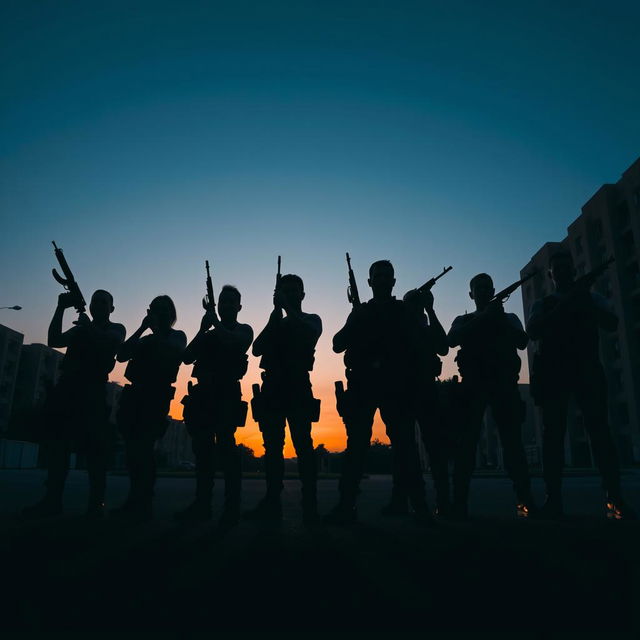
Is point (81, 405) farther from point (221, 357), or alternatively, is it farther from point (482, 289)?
point (482, 289)

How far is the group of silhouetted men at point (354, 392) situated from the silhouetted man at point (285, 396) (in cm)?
1

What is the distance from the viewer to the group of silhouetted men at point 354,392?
3520mm

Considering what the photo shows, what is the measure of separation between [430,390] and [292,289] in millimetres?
1452

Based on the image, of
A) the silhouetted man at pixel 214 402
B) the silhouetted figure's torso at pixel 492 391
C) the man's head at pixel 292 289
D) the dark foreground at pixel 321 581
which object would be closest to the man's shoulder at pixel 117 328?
the silhouetted man at pixel 214 402

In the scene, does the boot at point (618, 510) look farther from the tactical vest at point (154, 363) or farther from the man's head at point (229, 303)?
the tactical vest at point (154, 363)

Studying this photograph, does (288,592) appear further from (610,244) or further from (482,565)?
(610,244)

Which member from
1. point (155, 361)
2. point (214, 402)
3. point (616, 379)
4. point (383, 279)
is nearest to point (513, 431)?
point (383, 279)

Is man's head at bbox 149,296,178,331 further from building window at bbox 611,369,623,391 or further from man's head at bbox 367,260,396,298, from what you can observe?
building window at bbox 611,369,623,391

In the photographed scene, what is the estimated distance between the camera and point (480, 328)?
3938 millimetres

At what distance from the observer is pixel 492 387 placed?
3770mm

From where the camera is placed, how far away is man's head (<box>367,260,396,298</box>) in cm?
391

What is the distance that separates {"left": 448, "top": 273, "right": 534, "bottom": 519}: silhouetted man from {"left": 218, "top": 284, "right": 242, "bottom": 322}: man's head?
6.30 ft

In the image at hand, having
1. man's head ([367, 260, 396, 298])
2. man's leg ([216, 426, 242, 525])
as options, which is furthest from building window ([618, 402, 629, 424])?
man's leg ([216, 426, 242, 525])

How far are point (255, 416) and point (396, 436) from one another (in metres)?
1.12
